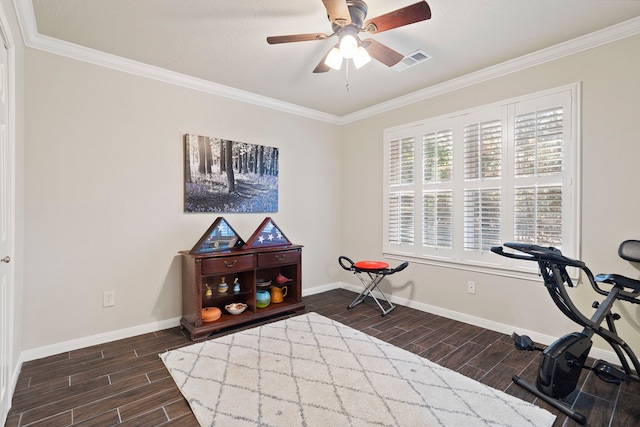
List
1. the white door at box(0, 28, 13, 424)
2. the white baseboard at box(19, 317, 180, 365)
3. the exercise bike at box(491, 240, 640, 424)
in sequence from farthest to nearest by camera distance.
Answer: the white baseboard at box(19, 317, 180, 365) → the exercise bike at box(491, 240, 640, 424) → the white door at box(0, 28, 13, 424)

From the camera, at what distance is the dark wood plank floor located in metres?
1.80

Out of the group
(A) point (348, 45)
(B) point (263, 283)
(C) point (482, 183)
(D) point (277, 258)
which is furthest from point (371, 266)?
(A) point (348, 45)

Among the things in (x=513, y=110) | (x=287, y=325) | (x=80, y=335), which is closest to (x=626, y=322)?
(x=513, y=110)

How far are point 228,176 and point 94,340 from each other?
1967mm

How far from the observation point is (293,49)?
2.68 m

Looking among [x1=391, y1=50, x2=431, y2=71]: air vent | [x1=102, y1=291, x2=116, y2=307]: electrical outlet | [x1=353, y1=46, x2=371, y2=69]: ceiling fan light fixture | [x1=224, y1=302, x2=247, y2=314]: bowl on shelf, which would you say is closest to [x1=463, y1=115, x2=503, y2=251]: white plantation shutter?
[x1=391, y1=50, x2=431, y2=71]: air vent

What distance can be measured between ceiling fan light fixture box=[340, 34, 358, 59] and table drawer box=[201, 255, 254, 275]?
2106 mm

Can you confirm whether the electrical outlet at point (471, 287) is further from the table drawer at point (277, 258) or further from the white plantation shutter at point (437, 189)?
the table drawer at point (277, 258)

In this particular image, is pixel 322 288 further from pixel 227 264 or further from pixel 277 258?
pixel 227 264

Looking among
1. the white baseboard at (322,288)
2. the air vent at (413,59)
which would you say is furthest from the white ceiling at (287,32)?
the white baseboard at (322,288)

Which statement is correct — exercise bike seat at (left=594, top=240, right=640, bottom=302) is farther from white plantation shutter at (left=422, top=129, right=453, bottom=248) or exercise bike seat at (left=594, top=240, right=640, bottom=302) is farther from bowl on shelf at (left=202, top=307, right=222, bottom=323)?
bowl on shelf at (left=202, top=307, right=222, bottom=323)

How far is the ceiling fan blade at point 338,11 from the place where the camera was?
1.70 m

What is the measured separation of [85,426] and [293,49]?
2975mm

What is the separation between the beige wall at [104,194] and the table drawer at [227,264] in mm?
492
